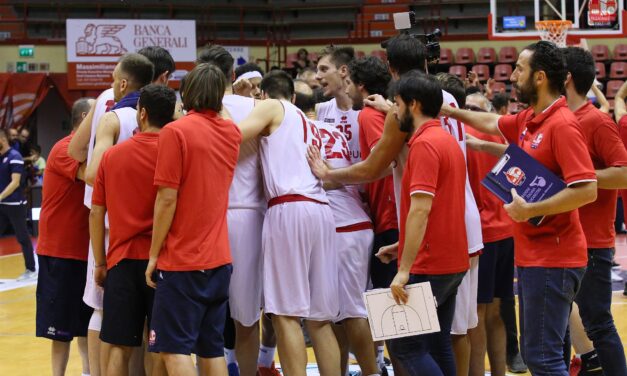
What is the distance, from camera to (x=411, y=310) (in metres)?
4.04

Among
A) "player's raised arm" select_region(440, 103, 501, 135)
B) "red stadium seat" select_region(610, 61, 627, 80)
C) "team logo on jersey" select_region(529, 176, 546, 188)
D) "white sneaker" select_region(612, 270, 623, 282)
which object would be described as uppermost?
"red stadium seat" select_region(610, 61, 627, 80)

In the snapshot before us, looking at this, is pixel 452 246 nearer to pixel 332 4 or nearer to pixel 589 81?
pixel 589 81

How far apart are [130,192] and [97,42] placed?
1687cm

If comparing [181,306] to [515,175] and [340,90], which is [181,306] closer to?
[515,175]

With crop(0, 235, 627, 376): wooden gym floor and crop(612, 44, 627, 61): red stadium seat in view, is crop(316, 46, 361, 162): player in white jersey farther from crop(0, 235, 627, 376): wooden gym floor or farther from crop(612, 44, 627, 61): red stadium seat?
crop(612, 44, 627, 61): red stadium seat

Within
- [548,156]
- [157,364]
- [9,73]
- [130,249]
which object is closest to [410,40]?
[548,156]

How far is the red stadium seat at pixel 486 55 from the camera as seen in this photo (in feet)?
69.8

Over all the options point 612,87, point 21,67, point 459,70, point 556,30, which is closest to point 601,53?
point 612,87

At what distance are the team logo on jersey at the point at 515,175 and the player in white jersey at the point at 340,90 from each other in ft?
5.09

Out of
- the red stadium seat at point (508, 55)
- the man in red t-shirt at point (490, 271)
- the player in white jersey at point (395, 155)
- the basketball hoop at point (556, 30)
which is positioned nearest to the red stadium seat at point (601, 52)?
the red stadium seat at point (508, 55)

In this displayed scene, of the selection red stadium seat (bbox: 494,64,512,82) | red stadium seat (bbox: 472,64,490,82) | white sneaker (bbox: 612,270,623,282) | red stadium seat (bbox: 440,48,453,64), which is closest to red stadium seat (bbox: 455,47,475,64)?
red stadium seat (bbox: 440,48,453,64)

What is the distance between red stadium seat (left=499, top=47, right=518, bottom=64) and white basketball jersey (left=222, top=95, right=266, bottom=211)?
17430 mm

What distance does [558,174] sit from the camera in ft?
13.0

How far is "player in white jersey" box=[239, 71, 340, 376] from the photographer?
4.70m
